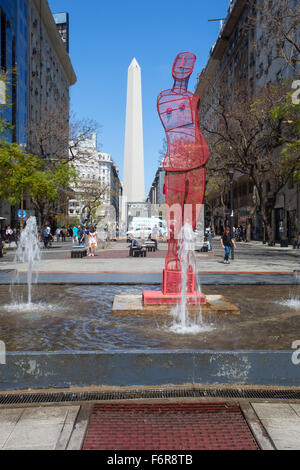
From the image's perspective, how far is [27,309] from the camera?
26.7 feet

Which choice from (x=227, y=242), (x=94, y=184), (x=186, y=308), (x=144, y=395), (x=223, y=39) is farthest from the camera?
(x=94, y=184)

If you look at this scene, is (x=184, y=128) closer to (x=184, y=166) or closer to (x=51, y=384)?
(x=184, y=166)

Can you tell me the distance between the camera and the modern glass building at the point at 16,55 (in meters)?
43.4

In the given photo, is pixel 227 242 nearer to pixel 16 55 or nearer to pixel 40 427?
pixel 40 427

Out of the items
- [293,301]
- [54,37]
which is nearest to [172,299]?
[293,301]

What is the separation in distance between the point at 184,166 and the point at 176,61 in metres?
1.95

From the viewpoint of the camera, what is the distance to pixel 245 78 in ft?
173

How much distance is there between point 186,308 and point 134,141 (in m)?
85.0

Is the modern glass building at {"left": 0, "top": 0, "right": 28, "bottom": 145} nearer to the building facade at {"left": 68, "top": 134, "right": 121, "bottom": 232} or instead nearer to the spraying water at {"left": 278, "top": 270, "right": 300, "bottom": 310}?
the building facade at {"left": 68, "top": 134, "right": 121, "bottom": 232}

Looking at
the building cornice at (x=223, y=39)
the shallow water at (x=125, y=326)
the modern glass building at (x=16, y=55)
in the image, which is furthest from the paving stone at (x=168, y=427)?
the building cornice at (x=223, y=39)

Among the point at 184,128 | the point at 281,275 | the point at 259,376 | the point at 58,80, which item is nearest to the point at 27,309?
the point at 184,128

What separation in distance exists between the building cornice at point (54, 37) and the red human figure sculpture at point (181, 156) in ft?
184

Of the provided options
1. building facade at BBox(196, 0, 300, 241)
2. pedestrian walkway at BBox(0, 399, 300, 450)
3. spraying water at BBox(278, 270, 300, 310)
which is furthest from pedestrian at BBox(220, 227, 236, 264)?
pedestrian walkway at BBox(0, 399, 300, 450)

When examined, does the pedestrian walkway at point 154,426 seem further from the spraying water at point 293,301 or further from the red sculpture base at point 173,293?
the spraying water at point 293,301
